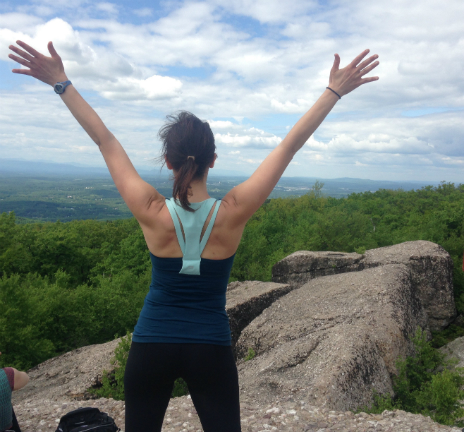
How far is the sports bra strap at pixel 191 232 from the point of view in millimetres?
1752

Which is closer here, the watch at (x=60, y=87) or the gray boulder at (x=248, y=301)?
the watch at (x=60, y=87)

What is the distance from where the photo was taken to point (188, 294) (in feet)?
5.83

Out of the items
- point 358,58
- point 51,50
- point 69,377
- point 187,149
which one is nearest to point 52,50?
Answer: point 51,50

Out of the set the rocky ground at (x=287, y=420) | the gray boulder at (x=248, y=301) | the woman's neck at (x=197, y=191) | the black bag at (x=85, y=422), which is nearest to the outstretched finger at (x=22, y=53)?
the woman's neck at (x=197, y=191)

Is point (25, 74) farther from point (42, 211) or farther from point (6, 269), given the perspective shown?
point (42, 211)

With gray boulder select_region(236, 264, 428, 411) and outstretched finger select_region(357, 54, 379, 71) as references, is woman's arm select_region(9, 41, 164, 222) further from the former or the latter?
gray boulder select_region(236, 264, 428, 411)

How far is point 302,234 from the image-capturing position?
2555cm

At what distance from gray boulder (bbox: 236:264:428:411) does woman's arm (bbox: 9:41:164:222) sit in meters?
4.93

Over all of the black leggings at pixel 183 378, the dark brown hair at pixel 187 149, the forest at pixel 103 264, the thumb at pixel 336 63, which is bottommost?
the forest at pixel 103 264

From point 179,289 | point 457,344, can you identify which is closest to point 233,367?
point 179,289

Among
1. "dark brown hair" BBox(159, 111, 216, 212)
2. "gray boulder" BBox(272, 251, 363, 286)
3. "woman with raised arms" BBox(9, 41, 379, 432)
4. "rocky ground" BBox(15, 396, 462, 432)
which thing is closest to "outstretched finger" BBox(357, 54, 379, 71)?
"woman with raised arms" BBox(9, 41, 379, 432)

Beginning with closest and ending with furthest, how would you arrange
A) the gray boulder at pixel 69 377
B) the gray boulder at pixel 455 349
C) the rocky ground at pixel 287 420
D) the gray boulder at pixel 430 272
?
the rocky ground at pixel 287 420 → the gray boulder at pixel 69 377 → the gray boulder at pixel 455 349 → the gray boulder at pixel 430 272

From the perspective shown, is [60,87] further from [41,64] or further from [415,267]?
[415,267]

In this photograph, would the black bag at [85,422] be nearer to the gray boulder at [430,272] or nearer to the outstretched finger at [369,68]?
the outstretched finger at [369,68]
